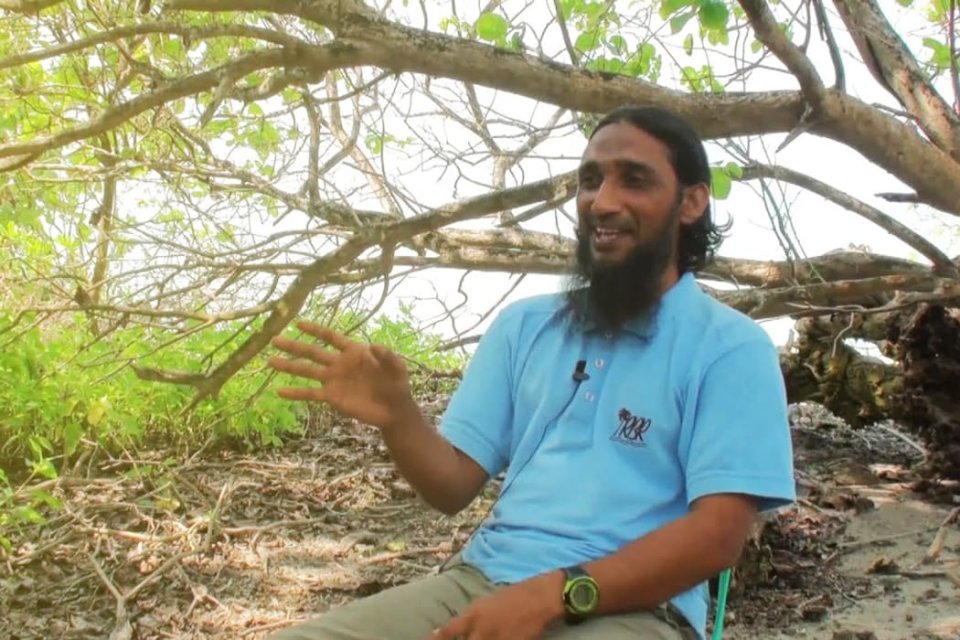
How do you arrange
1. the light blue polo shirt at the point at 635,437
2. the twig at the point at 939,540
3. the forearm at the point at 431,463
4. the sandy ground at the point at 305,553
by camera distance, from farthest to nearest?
the twig at the point at 939,540 → the sandy ground at the point at 305,553 → the forearm at the point at 431,463 → the light blue polo shirt at the point at 635,437

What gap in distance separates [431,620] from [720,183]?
2.18 metres

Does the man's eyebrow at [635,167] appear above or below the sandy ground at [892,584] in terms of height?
above

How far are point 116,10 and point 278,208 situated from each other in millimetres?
1304

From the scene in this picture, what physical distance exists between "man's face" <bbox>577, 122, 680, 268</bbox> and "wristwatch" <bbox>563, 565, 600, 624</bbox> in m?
0.77

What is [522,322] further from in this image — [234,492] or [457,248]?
[234,492]

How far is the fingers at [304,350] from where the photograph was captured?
6.34 ft

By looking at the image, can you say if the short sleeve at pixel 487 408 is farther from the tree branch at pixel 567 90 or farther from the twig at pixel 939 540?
the twig at pixel 939 540

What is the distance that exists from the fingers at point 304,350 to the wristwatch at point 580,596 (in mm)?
682

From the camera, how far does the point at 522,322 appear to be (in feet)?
7.66

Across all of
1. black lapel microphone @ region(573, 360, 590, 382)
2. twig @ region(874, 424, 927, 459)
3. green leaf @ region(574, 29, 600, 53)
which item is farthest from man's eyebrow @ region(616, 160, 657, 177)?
twig @ region(874, 424, 927, 459)

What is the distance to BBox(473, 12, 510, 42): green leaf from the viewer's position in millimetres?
3568

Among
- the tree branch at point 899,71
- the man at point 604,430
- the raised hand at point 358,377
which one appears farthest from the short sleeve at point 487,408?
the tree branch at point 899,71

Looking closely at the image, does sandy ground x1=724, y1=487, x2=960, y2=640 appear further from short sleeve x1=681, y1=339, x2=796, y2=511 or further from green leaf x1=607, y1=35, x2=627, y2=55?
green leaf x1=607, y1=35, x2=627, y2=55

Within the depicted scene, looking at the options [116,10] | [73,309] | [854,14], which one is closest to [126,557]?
[73,309]
